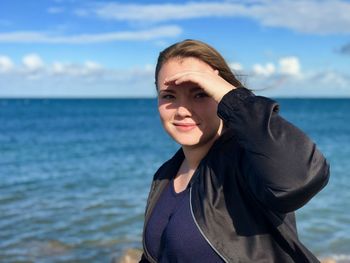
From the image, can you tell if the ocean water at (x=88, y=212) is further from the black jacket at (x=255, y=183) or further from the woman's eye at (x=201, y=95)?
the black jacket at (x=255, y=183)

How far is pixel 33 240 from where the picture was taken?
9445 millimetres

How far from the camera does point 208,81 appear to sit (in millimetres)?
2244

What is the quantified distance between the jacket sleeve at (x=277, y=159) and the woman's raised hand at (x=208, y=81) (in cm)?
23

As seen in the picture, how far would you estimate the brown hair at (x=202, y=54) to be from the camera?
245 cm

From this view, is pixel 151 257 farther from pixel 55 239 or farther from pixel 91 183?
pixel 91 183

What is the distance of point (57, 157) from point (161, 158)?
5.40m

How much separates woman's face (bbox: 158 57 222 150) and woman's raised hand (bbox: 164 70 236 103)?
73mm

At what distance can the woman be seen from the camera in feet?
6.11


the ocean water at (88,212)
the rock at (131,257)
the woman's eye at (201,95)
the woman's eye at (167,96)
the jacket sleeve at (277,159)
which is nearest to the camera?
the jacket sleeve at (277,159)

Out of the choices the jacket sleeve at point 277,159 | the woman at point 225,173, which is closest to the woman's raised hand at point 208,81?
the woman at point 225,173

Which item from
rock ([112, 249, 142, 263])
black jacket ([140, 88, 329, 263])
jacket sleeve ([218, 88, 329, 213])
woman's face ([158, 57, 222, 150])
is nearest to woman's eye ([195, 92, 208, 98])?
woman's face ([158, 57, 222, 150])

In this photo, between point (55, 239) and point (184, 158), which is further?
point (55, 239)

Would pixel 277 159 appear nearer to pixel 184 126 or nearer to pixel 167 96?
pixel 184 126

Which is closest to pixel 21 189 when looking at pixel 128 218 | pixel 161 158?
pixel 128 218
